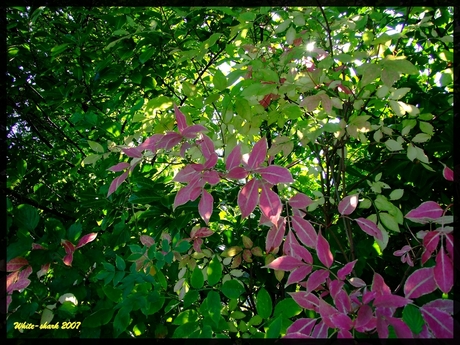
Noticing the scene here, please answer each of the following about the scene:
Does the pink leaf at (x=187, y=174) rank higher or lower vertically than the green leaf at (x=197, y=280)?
higher

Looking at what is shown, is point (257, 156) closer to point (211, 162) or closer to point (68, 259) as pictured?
point (211, 162)

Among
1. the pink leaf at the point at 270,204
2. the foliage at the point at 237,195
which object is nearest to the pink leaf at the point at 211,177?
the foliage at the point at 237,195

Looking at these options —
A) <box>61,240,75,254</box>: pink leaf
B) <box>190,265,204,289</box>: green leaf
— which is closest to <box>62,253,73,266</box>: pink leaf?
<box>61,240,75,254</box>: pink leaf

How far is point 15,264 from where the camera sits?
77cm

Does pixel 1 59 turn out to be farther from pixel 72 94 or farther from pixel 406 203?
pixel 406 203

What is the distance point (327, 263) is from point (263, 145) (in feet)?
0.97

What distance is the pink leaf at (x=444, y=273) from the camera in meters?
0.68

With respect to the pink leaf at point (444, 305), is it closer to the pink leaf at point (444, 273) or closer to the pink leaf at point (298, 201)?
the pink leaf at point (444, 273)

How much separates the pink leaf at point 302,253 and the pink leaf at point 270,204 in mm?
108

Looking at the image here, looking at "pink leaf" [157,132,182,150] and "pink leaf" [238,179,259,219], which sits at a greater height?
"pink leaf" [157,132,182,150]

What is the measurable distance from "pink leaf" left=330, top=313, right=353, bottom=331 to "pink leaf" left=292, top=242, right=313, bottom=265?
131 millimetres

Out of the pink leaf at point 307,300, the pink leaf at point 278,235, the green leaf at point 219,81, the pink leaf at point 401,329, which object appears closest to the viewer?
the pink leaf at point 401,329

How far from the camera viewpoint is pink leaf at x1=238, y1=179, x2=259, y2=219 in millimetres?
751

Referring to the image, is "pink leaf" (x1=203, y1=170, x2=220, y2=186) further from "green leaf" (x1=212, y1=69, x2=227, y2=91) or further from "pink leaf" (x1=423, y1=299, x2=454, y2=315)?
"pink leaf" (x1=423, y1=299, x2=454, y2=315)
